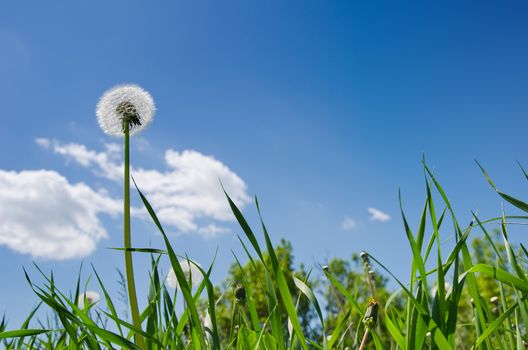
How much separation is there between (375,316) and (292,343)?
0.72 ft

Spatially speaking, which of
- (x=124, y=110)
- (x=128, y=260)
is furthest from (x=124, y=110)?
(x=128, y=260)

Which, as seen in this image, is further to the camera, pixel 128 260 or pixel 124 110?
pixel 124 110

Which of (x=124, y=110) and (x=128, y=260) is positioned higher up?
(x=124, y=110)

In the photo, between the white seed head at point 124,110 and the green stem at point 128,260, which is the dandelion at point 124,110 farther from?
the green stem at point 128,260

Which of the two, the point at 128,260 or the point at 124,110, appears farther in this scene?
the point at 124,110

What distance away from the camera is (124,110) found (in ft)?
7.86

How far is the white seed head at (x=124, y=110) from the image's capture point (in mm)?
2377

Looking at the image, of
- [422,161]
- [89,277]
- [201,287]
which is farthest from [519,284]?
[89,277]

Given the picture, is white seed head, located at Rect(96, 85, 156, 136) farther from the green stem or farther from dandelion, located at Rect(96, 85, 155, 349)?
the green stem

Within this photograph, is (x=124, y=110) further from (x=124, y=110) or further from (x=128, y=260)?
(x=128, y=260)

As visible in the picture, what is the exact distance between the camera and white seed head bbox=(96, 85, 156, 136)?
2377mm

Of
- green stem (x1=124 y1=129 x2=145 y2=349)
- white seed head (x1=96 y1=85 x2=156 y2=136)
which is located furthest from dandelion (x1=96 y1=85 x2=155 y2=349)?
green stem (x1=124 y1=129 x2=145 y2=349)

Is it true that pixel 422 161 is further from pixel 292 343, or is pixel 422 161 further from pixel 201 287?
pixel 201 287

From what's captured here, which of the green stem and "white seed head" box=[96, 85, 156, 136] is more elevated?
"white seed head" box=[96, 85, 156, 136]
